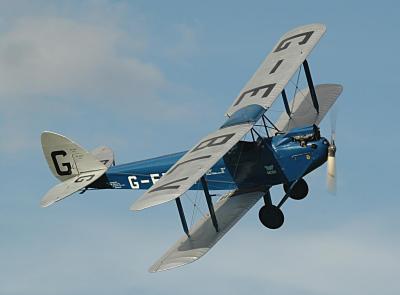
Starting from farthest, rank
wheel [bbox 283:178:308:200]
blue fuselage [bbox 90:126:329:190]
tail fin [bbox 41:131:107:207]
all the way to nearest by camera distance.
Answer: tail fin [bbox 41:131:107:207] < wheel [bbox 283:178:308:200] < blue fuselage [bbox 90:126:329:190]

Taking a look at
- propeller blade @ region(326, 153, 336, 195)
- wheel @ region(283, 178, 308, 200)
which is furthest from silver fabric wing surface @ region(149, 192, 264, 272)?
propeller blade @ region(326, 153, 336, 195)

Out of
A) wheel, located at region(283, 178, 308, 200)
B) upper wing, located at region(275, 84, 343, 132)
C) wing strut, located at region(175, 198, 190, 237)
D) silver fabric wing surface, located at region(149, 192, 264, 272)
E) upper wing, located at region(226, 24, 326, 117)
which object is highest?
upper wing, located at region(226, 24, 326, 117)

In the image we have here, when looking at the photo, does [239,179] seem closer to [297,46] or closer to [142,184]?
[142,184]

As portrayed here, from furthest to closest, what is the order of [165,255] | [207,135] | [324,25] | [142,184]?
[324,25] → [142,184] → [207,135] → [165,255]

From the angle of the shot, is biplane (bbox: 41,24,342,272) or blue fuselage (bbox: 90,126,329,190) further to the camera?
blue fuselage (bbox: 90,126,329,190)

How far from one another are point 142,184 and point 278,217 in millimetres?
3677

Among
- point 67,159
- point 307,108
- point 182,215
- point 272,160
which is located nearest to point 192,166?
point 182,215

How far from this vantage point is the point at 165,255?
22.4 metres

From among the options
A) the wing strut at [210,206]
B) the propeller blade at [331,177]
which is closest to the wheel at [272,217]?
the propeller blade at [331,177]

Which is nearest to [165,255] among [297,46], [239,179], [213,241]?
[213,241]

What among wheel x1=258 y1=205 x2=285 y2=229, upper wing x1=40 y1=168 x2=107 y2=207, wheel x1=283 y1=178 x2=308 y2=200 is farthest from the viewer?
upper wing x1=40 y1=168 x2=107 y2=207

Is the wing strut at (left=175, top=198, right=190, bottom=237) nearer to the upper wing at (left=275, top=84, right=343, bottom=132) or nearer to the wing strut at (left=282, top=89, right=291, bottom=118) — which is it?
the upper wing at (left=275, top=84, right=343, bottom=132)

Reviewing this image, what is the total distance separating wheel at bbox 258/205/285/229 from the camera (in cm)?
2406

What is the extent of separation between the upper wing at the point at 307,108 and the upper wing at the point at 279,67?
1.44 metres
